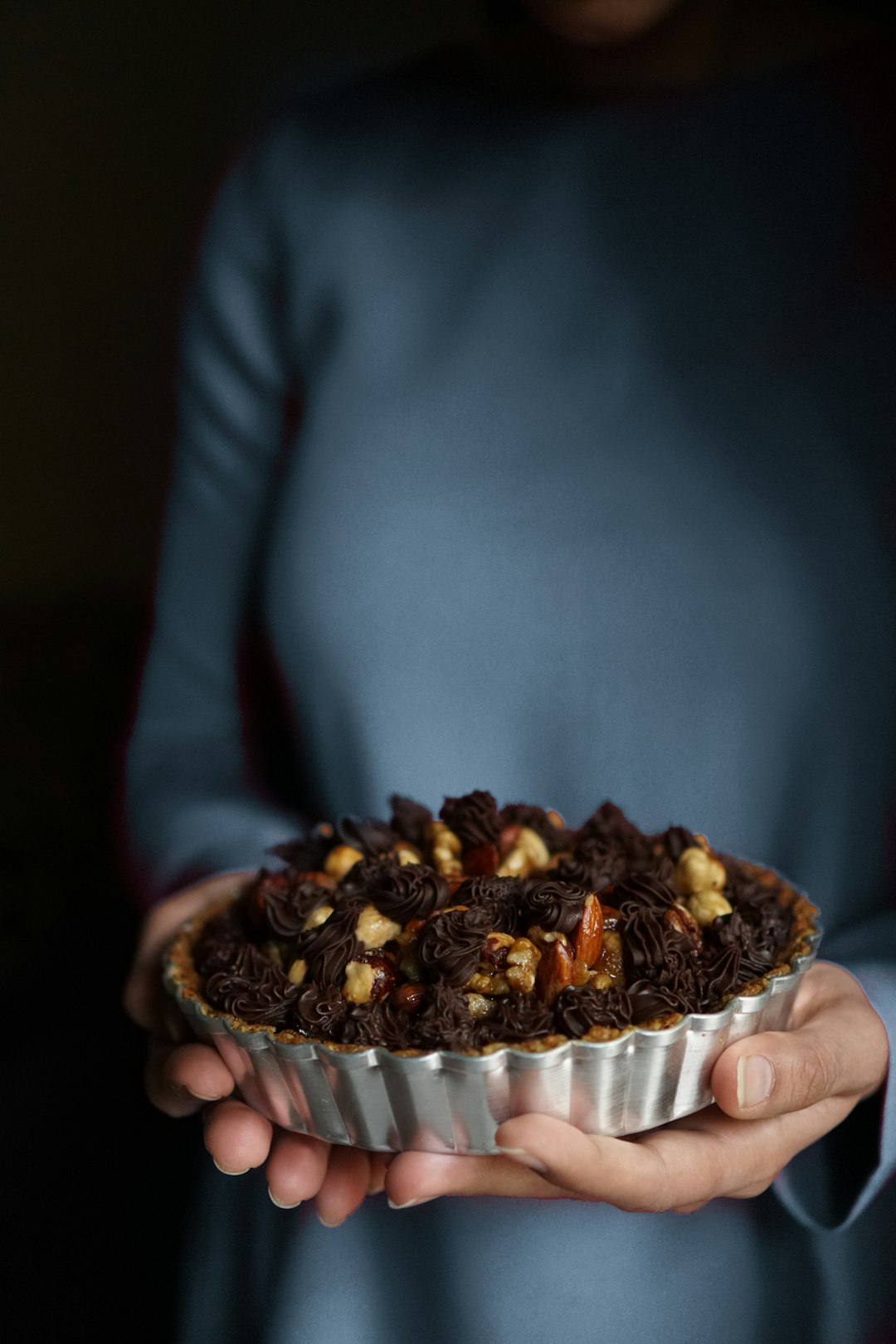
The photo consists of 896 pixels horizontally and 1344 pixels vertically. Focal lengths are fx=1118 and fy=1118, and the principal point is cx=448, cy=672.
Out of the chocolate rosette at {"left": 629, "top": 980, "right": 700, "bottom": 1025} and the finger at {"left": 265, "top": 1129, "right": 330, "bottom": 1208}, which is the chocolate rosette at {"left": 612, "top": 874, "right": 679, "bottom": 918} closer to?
the chocolate rosette at {"left": 629, "top": 980, "right": 700, "bottom": 1025}

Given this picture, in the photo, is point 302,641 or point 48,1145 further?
point 48,1145

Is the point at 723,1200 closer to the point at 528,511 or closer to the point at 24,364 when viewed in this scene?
the point at 528,511

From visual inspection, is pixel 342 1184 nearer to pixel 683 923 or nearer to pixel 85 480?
pixel 683 923

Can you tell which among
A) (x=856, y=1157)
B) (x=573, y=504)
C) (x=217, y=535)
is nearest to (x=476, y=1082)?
(x=856, y=1157)

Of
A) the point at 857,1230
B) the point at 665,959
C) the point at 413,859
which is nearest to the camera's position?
the point at 665,959

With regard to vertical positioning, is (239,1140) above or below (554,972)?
below

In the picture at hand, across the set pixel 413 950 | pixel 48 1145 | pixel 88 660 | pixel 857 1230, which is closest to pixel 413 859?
pixel 413 950

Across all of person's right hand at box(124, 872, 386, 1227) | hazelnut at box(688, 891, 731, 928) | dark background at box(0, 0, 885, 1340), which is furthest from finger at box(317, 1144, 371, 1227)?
dark background at box(0, 0, 885, 1340)
